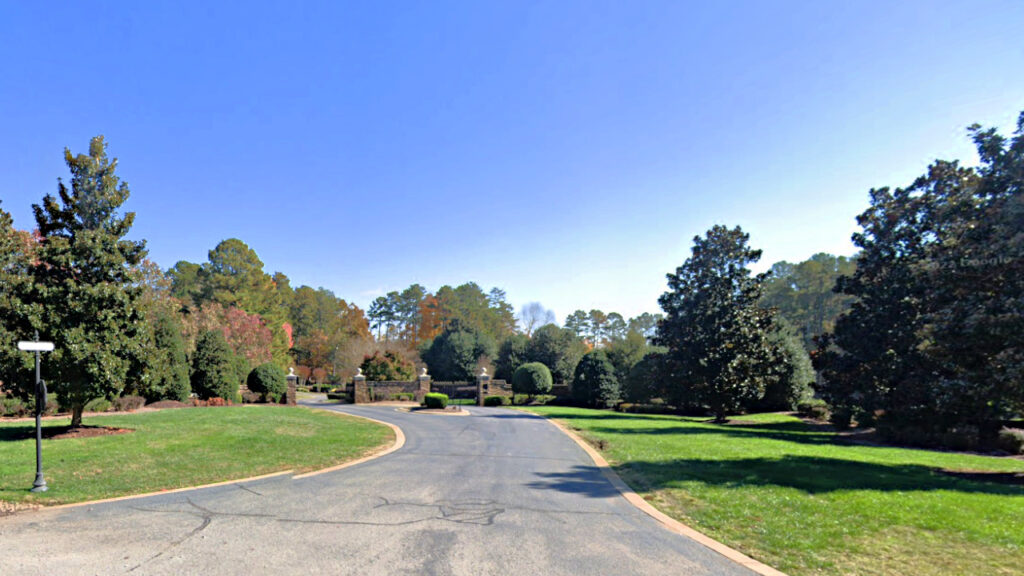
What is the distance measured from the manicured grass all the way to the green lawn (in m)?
7.59

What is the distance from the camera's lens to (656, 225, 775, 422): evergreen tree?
24.2 metres

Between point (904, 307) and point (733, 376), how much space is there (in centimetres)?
752

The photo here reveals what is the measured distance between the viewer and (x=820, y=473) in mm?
9938

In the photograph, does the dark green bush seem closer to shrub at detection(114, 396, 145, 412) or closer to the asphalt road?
shrub at detection(114, 396, 145, 412)

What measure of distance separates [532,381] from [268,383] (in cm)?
1801

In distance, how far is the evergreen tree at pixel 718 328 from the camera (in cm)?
2425

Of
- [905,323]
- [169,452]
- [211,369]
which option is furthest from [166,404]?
[905,323]

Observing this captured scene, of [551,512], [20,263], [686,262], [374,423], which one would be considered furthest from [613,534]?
[20,263]

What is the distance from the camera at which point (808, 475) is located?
969 centimetres

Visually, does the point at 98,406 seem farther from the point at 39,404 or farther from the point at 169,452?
the point at 39,404

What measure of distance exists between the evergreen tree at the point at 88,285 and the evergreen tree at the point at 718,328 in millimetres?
22785

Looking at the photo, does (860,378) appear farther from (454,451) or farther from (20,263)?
(20,263)

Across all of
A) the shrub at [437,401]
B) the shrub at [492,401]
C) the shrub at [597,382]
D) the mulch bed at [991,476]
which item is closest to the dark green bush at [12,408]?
the shrub at [437,401]

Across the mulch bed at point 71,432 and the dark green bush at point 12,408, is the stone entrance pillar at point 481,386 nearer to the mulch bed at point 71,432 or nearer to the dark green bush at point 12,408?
the mulch bed at point 71,432
